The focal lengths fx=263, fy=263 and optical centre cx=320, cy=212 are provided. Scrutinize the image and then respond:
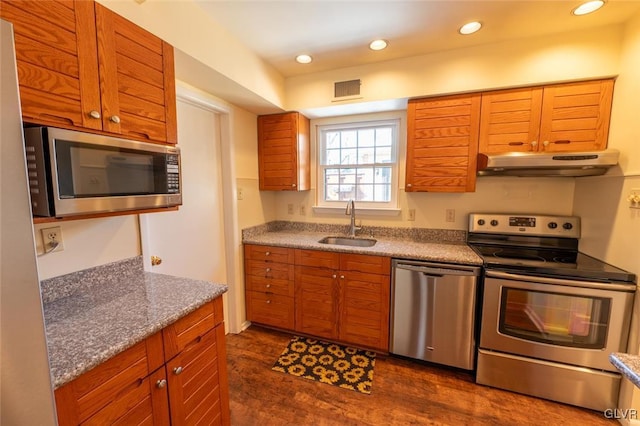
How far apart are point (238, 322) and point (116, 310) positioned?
64.3 inches

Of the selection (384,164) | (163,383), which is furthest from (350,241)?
(163,383)

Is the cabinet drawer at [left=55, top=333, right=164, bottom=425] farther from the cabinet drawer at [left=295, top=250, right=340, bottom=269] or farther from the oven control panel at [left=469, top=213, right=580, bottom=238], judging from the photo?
the oven control panel at [left=469, top=213, right=580, bottom=238]

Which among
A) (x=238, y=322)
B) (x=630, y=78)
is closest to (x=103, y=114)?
(x=238, y=322)

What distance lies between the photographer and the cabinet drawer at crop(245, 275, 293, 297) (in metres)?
2.53

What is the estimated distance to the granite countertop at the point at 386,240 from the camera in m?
2.10

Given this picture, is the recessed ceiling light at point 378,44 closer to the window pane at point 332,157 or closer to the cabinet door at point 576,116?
the window pane at point 332,157

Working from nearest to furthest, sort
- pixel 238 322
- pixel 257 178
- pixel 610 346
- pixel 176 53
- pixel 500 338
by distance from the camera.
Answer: pixel 176 53, pixel 610 346, pixel 500 338, pixel 238 322, pixel 257 178

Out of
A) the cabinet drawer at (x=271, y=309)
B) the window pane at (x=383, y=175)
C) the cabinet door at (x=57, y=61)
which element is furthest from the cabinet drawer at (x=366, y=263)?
the cabinet door at (x=57, y=61)

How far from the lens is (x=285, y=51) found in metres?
2.16

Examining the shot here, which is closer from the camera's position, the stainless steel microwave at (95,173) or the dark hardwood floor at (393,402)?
the stainless steel microwave at (95,173)

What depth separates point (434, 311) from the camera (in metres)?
2.08

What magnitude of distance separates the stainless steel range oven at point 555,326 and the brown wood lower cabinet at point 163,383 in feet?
6.03

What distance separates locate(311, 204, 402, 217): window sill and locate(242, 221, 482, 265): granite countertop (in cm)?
16

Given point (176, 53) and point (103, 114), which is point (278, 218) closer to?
point (176, 53)
